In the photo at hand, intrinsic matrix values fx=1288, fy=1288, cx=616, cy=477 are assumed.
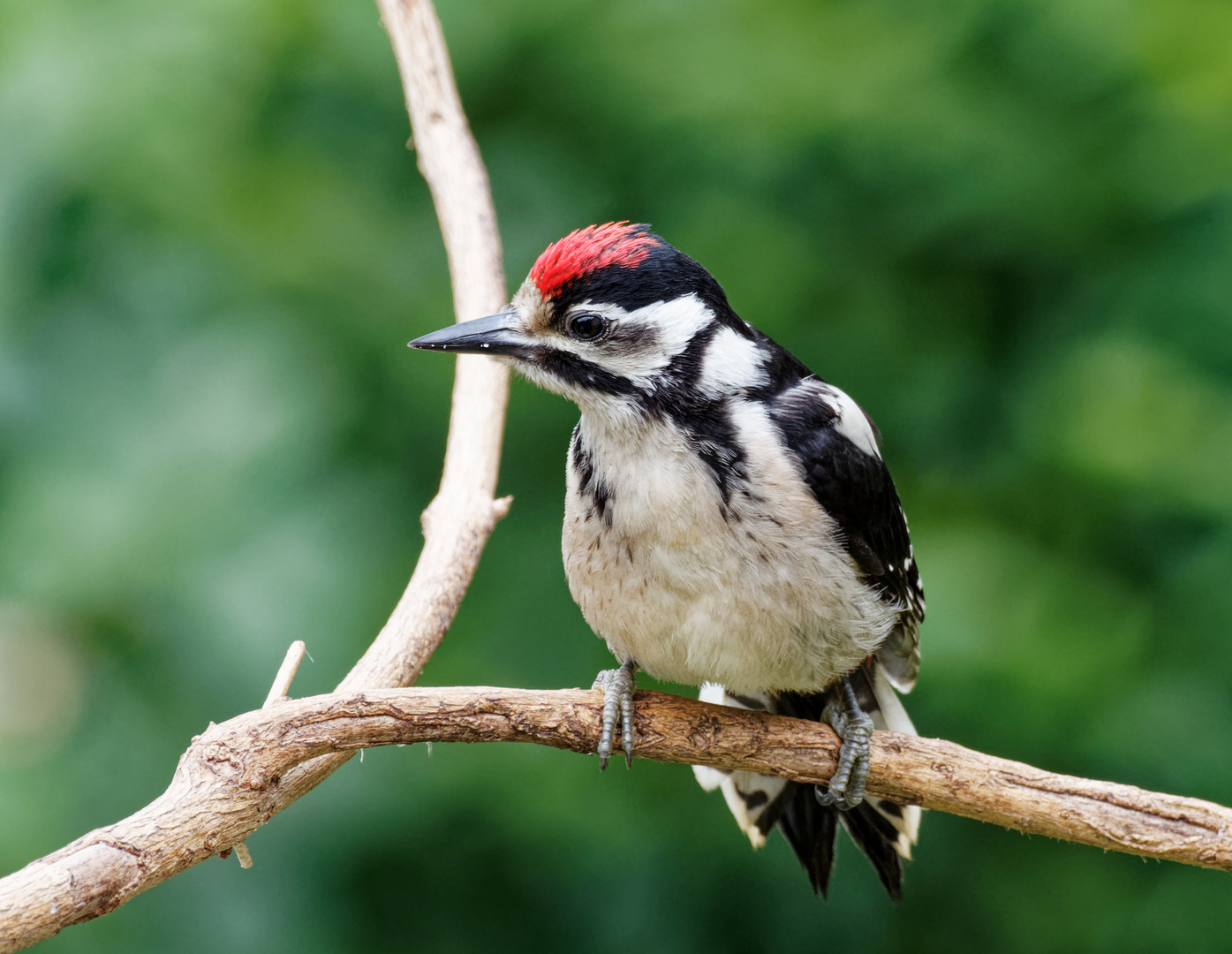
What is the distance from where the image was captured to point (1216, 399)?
300 cm

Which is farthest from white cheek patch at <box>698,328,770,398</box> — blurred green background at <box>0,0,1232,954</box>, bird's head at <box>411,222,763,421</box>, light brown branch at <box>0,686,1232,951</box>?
blurred green background at <box>0,0,1232,954</box>

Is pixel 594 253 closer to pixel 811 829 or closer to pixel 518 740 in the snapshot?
pixel 518 740

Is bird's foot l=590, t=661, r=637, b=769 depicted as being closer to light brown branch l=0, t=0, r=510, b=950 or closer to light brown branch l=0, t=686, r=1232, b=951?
light brown branch l=0, t=686, r=1232, b=951

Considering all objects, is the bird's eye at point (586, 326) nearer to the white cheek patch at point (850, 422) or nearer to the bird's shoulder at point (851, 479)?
the bird's shoulder at point (851, 479)

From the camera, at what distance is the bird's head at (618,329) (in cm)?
231

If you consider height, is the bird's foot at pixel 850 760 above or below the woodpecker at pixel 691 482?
below

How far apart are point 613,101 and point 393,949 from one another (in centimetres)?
209

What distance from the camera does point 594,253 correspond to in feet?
7.55

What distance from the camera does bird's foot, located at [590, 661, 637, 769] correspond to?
2.27 metres

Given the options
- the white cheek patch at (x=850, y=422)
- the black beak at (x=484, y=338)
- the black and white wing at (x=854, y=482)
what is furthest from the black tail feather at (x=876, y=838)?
the black beak at (x=484, y=338)

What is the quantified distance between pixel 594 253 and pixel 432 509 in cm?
63

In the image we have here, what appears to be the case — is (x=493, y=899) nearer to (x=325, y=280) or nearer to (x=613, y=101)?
(x=325, y=280)

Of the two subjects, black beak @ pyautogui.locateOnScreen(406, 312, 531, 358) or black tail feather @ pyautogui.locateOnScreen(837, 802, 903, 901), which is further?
black tail feather @ pyautogui.locateOnScreen(837, 802, 903, 901)

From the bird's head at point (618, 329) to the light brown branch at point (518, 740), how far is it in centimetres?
57
